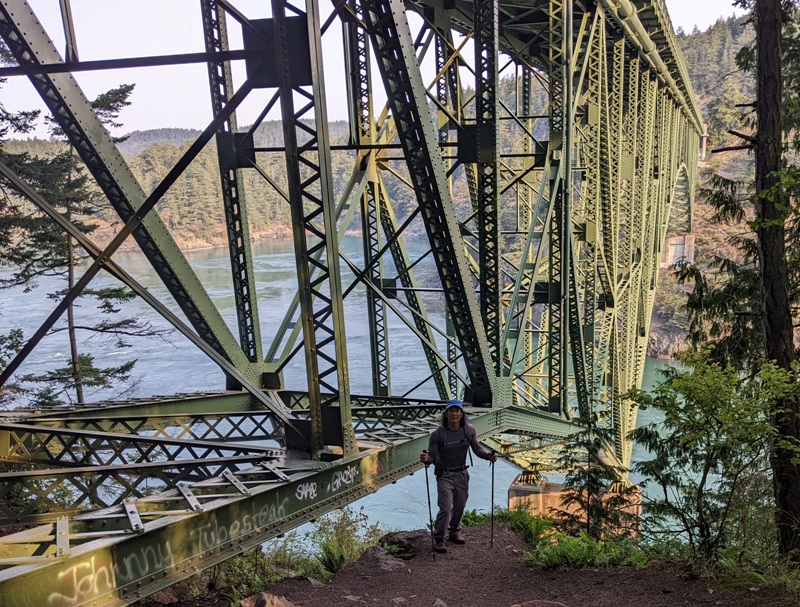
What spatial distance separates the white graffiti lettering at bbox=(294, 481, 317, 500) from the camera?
15.9ft

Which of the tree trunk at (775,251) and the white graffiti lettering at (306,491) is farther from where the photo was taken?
the tree trunk at (775,251)

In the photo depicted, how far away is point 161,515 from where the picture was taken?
13.4ft

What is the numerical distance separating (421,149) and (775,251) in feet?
12.1

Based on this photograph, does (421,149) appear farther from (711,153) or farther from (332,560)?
(332,560)

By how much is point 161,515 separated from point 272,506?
2.58ft

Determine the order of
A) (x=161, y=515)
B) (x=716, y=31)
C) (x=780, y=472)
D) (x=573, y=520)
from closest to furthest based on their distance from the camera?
(x=161, y=515) → (x=780, y=472) → (x=573, y=520) → (x=716, y=31)

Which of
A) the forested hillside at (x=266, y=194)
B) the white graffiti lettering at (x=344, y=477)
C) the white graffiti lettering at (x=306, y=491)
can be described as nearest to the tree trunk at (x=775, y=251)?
the white graffiti lettering at (x=344, y=477)

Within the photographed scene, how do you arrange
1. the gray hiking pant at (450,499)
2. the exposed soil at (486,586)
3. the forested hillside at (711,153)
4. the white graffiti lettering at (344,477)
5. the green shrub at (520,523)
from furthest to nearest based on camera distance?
the forested hillside at (711,153), the green shrub at (520,523), the gray hiking pant at (450,499), the exposed soil at (486,586), the white graffiti lettering at (344,477)

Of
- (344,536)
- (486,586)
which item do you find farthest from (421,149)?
(344,536)

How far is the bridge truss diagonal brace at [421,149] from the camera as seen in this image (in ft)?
18.4

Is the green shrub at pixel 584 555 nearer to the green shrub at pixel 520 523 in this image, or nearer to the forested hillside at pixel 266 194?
the green shrub at pixel 520 523

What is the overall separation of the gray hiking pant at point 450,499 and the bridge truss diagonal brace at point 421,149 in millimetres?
1326

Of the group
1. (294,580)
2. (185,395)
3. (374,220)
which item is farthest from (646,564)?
(374,220)

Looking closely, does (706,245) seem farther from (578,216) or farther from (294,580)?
(294,580)
